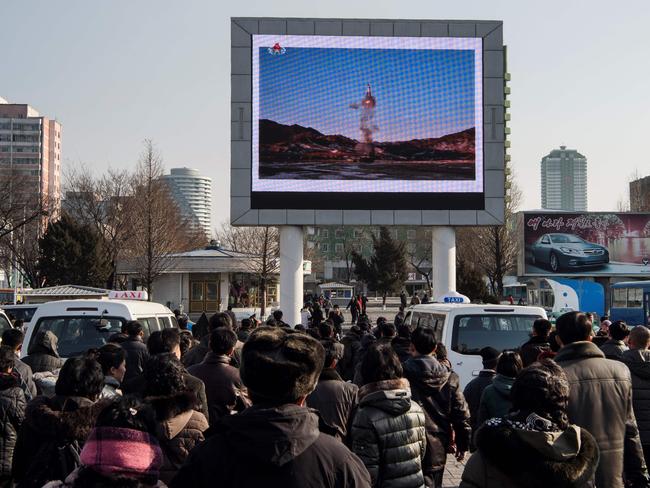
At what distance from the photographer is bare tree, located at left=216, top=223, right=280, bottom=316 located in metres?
45.6

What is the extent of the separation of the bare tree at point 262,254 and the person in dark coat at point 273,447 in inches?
1435

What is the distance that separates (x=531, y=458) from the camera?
3463 mm

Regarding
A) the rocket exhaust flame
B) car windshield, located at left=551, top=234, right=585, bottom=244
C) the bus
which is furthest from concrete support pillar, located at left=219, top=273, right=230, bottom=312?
car windshield, located at left=551, top=234, right=585, bottom=244

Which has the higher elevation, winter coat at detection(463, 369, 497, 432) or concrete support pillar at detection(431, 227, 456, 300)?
concrete support pillar at detection(431, 227, 456, 300)

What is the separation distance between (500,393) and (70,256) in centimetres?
4279

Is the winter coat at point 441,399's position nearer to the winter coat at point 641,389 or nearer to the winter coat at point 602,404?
the winter coat at point 602,404

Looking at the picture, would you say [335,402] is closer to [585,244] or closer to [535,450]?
[535,450]

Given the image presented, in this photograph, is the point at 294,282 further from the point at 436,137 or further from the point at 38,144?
the point at 38,144

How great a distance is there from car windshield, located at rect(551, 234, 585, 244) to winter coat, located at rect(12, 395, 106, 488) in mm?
54348

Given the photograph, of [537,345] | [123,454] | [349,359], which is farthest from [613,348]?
[123,454]

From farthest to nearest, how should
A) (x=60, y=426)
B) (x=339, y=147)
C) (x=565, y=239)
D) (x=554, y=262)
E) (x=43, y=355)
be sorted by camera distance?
(x=565, y=239)
(x=554, y=262)
(x=339, y=147)
(x=43, y=355)
(x=60, y=426)

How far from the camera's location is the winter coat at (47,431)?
426 cm

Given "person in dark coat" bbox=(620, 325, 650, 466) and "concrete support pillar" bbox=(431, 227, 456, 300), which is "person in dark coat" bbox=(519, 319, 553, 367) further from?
"concrete support pillar" bbox=(431, 227, 456, 300)

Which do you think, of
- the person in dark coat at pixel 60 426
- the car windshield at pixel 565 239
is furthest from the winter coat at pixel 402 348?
the car windshield at pixel 565 239
